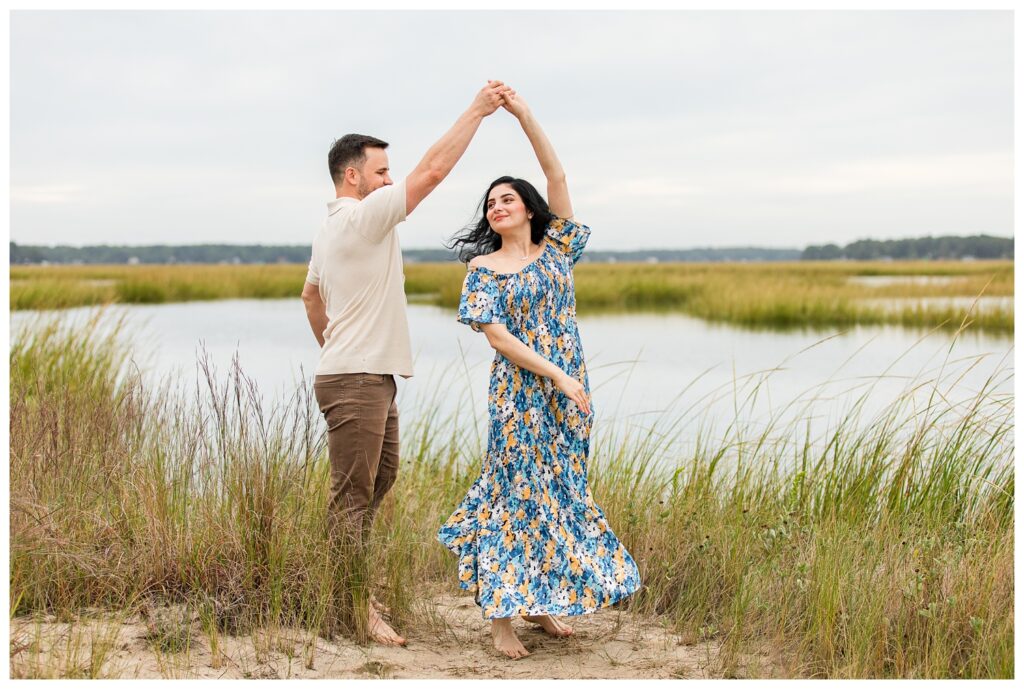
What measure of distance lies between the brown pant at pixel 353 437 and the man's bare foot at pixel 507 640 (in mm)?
614

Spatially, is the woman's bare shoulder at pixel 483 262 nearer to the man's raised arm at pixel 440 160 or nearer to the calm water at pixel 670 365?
the man's raised arm at pixel 440 160

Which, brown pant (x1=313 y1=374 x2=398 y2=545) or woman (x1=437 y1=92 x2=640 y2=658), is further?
brown pant (x1=313 y1=374 x2=398 y2=545)

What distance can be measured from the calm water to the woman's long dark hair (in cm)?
106

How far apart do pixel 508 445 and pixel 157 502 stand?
60.0 inches

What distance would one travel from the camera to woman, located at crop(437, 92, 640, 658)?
3783 millimetres

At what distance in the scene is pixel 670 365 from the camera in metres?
16.8

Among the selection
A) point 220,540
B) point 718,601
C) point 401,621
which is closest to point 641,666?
point 718,601

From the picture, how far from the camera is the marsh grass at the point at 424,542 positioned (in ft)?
12.5

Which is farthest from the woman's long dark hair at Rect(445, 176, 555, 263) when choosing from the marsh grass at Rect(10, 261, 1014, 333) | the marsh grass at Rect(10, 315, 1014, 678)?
the marsh grass at Rect(10, 261, 1014, 333)

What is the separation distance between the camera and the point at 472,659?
382 cm

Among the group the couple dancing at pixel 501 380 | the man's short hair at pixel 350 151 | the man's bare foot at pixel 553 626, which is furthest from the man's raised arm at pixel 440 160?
the man's bare foot at pixel 553 626

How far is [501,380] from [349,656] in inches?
45.7

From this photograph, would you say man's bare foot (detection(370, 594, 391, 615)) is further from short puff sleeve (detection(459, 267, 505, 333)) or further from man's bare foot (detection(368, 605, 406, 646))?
short puff sleeve (detection(459, 267, 505, 333))

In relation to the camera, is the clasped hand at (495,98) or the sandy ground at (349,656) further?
the clasped hand at (495,98)
